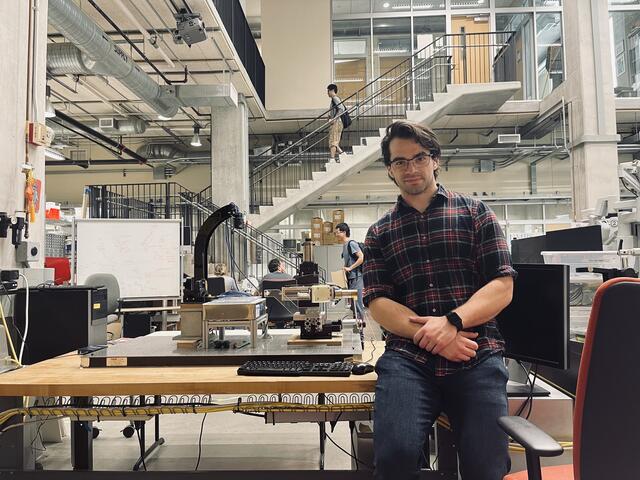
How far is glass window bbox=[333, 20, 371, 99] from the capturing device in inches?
441

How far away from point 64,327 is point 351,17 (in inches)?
424

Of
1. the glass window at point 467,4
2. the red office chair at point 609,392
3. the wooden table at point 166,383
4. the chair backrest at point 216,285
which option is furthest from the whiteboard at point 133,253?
the glass window at point 467,4

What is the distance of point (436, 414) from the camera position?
1446mm

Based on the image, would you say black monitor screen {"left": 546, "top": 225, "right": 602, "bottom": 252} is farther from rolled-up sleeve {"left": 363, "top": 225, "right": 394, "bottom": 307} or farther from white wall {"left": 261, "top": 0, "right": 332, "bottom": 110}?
white wall {"left": 261, "top": 0, "right": 332, "bottom": 110}

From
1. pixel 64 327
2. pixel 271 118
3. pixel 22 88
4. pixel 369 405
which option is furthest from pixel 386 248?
pixel 271 118

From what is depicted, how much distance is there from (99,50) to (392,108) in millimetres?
6310

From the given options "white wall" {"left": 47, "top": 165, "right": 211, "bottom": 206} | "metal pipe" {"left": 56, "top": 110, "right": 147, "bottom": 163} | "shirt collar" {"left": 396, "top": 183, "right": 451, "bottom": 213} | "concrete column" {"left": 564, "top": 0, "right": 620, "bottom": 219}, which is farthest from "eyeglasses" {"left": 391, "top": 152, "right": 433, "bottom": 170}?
"white wall" {"left": 47, "top": 165, "right": 211, "bottom": 206}

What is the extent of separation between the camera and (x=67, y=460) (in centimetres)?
275

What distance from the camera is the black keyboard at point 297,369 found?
1.48 m

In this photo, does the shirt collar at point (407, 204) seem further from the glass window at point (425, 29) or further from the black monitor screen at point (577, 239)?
the glass window at point (425, 29)

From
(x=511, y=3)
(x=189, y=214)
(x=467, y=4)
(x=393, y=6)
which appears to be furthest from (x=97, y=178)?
(x=511, y=3)

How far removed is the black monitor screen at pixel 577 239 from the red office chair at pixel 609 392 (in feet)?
9.89

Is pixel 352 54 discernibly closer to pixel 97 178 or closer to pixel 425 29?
pixel 425 29

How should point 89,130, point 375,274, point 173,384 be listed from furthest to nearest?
point 89,130 → point 375,274 → point 173,384
